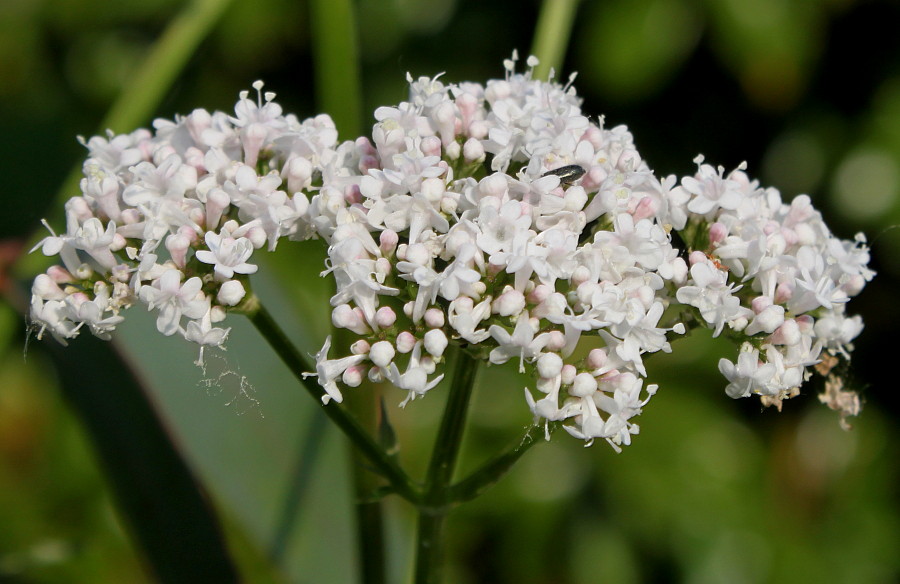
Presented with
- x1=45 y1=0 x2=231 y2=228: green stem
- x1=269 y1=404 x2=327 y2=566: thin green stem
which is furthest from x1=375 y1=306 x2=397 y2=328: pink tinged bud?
x1=45 y1=0 x2=231 y2=228: green stem

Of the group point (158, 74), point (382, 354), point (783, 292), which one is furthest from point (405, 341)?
point (158, 74)

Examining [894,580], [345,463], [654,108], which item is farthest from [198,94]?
[894,580]

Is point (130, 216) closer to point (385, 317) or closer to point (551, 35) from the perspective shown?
point (385, 317)

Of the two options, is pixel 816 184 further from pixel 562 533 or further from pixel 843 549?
pixel 562 533

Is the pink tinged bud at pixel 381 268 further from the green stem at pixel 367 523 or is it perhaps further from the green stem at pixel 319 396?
the green stem at pixel 367 523

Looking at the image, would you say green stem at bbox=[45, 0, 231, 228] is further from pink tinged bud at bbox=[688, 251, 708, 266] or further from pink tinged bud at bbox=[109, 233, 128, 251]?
pink tinged bud at bbox=[688, 251, 708, 266]

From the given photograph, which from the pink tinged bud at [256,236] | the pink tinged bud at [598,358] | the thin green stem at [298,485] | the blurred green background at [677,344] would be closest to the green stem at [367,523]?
the thin green stem at [298,485]
